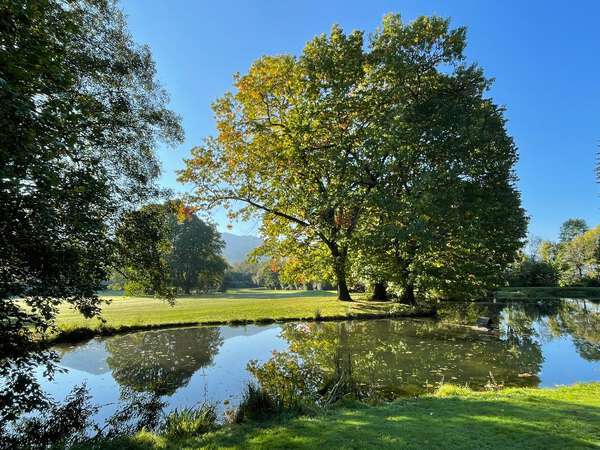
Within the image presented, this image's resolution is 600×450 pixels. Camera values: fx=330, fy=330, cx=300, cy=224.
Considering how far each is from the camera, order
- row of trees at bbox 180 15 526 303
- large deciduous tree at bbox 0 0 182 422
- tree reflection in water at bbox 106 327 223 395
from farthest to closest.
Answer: row of trees at bbox 180 15 526 303
tree reflection in water at bbox 106 327 223 395
large deciduous tree at bbox 0 0 182 422

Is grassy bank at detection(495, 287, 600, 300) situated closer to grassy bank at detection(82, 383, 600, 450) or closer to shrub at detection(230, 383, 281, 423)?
grassy bank at detection(82, 383, 600, 450)

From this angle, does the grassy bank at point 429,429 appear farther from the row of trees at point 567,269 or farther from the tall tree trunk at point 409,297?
the row of trees at point 567,269

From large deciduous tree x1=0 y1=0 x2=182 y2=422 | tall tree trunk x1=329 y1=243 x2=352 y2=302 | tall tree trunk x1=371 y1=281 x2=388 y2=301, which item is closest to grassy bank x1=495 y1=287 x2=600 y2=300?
tall tree trunk x1=371 y1=281 x2=388 y2=301

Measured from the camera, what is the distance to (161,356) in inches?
510

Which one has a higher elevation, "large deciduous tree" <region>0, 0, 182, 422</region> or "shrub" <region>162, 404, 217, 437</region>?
"large deciduous tree" <region>0, 0, 182, 422</region>

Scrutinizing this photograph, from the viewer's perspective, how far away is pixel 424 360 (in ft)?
40.8

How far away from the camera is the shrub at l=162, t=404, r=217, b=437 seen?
6.14 meters

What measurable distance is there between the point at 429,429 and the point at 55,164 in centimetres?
819

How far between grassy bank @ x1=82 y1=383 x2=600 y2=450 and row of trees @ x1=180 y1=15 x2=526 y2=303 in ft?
38.4

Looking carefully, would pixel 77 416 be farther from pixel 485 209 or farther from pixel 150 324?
pixel 485 209

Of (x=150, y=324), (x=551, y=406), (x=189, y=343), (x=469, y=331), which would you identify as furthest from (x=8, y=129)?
(x=469, y=331)

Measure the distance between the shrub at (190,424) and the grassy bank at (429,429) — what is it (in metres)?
0.27

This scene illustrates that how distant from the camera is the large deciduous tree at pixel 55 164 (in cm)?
479

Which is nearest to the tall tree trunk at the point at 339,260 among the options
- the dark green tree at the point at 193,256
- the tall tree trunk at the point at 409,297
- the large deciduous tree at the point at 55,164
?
the tall tree trunk at the point at 409,297
